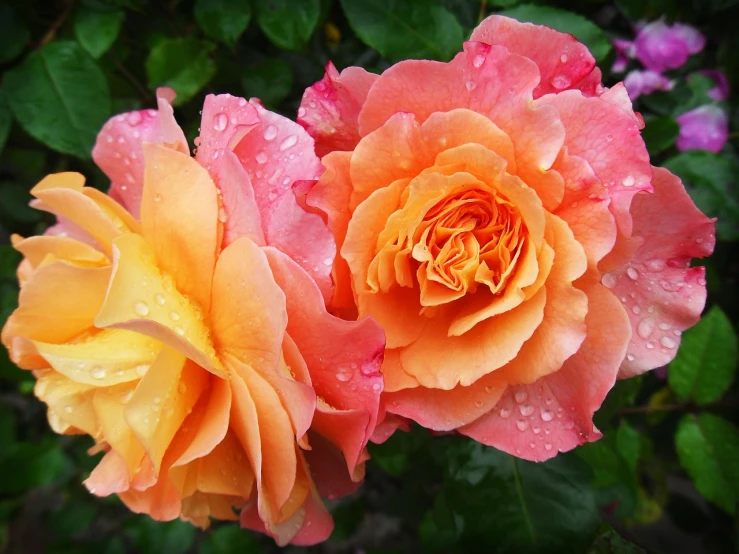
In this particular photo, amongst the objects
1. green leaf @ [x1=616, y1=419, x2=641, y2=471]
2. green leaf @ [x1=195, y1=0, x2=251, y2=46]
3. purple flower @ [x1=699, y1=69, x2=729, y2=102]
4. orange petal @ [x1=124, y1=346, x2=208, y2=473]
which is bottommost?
green leaf @ [x1=616, y1=419, x2=641, y2=471]

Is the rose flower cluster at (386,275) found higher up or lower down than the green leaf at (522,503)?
higher up

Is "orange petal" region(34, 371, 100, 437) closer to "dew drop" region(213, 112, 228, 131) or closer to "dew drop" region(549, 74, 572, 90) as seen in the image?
"dew drop" region(213, 112, 228, 131)

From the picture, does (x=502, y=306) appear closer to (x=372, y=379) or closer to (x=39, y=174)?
(x=372, y=379)

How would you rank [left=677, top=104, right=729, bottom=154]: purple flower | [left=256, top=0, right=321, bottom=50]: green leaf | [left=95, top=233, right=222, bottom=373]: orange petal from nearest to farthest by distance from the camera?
[left=95, top=233, right=222, bottom=373]: orange petal, [left=256, top=0, right=321, bottom=50]: green leaf, [left=677, top=104, right=729, bottom=154]: purple flower

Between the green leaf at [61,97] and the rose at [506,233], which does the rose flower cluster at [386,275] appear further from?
the green leaf at [61,97]

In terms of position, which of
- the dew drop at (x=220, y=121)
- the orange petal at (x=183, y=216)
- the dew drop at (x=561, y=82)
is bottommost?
the orange petal at (x=183, y=216)

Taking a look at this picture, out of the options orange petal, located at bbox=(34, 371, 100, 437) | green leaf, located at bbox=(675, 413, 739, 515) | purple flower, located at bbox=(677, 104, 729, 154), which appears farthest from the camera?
purple flower, located at bbox=(677, 104, 729, 154)

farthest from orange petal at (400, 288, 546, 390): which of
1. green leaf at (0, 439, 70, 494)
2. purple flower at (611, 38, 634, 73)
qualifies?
green leaf at (0, 439, 70, 494)

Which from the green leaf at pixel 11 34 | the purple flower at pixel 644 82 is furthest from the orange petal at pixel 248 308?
the purple flower at pixel 644 82
